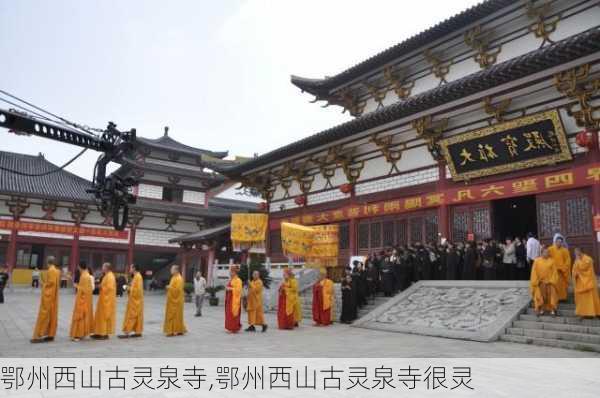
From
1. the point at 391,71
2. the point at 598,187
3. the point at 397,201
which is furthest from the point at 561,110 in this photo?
the point at 391,71

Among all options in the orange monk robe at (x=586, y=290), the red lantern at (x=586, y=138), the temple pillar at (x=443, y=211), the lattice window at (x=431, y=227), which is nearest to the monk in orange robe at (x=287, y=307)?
the temple pillar at (x=443, y=211)

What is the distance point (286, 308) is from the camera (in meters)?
11.3

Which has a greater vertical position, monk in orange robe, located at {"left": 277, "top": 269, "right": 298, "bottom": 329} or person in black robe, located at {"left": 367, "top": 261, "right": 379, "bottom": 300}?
person in black robe, located at {"left": 367, "top": 261, "right": 379, "bottom": 300}

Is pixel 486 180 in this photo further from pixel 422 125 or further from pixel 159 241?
pixel 159 241

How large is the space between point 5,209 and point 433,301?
25.6m

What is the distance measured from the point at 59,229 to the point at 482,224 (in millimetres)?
24741

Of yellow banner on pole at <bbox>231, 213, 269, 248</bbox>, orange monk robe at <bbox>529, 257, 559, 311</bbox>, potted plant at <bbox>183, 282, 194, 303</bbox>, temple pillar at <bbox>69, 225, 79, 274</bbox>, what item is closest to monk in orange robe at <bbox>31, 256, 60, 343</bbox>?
orange monk robe at <bbox>529, 257, 559, 311</bbox>

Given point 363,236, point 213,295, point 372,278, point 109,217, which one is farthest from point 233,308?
point 109,217

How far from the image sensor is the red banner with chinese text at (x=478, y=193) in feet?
37.1

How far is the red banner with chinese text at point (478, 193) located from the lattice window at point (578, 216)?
415mm

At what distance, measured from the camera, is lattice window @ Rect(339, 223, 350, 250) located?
57.5 ft

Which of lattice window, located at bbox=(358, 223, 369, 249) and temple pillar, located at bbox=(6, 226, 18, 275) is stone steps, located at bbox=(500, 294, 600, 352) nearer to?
lattice window, located at bbox=(358, 223, 369, 249)

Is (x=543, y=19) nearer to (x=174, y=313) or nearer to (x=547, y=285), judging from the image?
(x=547, y=285)

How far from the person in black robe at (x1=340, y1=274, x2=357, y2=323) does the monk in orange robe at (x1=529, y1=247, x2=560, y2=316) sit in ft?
14.7
